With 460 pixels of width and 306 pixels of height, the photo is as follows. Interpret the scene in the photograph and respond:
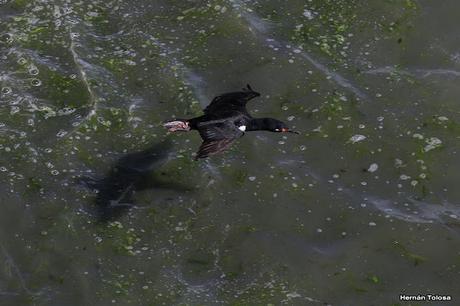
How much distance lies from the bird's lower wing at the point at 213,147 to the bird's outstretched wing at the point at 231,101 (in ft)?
3.38

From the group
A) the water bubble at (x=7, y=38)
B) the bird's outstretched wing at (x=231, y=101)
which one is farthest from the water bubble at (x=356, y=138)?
the water bubble at (x=7, y=38)

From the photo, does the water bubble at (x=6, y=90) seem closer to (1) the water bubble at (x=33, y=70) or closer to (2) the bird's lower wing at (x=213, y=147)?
(1) the water bubble at (x=33, y=70)

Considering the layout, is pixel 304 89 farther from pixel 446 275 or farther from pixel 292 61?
pixel 446 275

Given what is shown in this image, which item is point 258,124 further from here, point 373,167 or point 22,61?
point 22,61

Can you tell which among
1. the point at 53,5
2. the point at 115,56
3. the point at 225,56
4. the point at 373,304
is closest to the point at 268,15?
the point at 225,56

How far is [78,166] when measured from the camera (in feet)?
42.5

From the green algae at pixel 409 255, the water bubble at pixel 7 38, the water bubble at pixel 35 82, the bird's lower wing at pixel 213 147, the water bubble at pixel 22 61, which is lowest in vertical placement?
the green algae at pixel 409 255

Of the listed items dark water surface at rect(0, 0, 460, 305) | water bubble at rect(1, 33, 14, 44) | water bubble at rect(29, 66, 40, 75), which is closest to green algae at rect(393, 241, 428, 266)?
dark water surface at rect(0, 0, 460, 305)

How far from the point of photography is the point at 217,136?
473 inches

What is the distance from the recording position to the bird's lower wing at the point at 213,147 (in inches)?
460

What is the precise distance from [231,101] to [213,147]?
1441 mm

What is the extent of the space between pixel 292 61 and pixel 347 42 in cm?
106

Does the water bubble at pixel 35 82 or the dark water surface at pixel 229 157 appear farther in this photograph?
the water bubble at pixel 35 82

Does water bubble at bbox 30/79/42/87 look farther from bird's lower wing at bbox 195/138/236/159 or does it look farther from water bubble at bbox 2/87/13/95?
bird's lower wing at bbox 195/138/236/159
